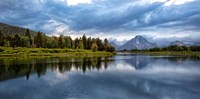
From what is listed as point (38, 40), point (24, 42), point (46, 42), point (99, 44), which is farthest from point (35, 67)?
point (99, 44)

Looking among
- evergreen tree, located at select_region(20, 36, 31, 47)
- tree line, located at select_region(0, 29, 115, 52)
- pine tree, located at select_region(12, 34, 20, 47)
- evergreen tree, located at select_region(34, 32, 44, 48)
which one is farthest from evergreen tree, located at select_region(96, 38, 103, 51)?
pine tree, located at select_region(12, 34, 20, 47)

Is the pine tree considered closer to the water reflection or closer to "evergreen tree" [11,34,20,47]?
"evergreen tree" [11,34,20,47]

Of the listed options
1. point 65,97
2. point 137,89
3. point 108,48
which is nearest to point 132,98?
point 137,89

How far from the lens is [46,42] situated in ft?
584

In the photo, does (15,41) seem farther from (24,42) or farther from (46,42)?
(46,42)

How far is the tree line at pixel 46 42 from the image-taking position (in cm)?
15306

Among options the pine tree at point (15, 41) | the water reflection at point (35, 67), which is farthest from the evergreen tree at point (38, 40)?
the water reflection at point (35, 67)

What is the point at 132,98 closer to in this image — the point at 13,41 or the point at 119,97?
the point at 119,97

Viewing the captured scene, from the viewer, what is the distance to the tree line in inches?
6026

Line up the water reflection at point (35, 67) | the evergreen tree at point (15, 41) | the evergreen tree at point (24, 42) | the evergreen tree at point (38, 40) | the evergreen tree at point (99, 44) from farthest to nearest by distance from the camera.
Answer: the evergreen tree at point (99, 44) < the evergreen tree at point (38, 40) < the evergreen tree at point (24, 42) < the evergreen tree at point (15, 41) < the water reflection at point (35, 67)

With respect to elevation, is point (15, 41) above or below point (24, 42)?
above

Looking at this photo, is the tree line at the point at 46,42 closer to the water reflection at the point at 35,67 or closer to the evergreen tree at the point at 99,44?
the evergreen tree at the point at 99,44

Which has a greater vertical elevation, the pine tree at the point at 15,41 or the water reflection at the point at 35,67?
the pine tree at the point at 15,41

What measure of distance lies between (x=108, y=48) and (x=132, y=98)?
163m
